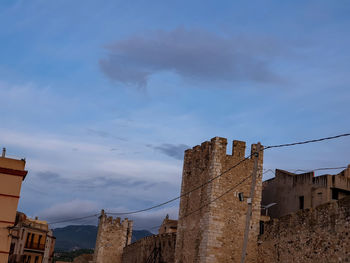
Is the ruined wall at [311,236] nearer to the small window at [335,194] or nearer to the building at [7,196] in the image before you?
the small window at [335,194]

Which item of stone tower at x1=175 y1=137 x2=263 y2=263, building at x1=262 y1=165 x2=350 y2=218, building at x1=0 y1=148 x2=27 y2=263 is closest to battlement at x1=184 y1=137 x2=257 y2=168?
stone tower at x1=175 y1=137 x2=263 y2=263

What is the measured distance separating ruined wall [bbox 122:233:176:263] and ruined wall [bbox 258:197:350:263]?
11775 mm

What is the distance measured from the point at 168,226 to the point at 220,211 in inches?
1364

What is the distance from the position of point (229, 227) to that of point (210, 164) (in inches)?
151

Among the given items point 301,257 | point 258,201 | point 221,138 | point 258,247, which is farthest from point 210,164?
point 301,257

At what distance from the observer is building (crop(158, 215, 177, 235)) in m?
61.6

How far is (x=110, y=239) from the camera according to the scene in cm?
5688

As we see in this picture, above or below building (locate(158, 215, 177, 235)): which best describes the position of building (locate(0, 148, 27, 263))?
below

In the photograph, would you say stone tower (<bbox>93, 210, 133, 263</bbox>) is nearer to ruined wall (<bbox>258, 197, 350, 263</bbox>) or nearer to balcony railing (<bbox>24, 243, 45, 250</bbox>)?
balcony railing (<bbox>24, 243, 45, 250</bbox>)

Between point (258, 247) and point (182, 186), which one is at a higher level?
point (182, 186)

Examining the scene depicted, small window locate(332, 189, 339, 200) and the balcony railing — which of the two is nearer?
small window locate(332, 189, 339, 200)

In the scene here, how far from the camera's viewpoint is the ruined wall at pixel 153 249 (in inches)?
1534

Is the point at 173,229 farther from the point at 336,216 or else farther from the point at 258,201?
the point at 336,216

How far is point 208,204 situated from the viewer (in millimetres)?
29359
